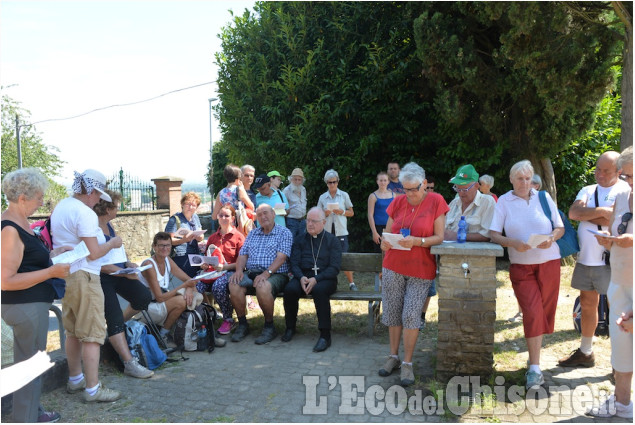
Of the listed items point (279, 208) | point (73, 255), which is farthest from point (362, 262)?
point (73, 255)

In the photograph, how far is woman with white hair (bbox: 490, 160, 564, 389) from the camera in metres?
4.54

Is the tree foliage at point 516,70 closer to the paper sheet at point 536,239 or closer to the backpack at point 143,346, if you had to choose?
the paper sheet at point 536,239

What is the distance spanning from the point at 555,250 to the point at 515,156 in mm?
6359

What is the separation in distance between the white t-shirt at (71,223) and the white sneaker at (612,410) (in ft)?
13.8

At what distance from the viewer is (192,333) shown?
5727 millimetres

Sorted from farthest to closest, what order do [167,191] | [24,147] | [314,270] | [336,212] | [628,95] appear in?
1. [24,147]
2. [167,191]
3. [336,212]
4. [628,95]
5. [314,270]

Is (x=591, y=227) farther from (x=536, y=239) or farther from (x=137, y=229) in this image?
(x=137, y=229)

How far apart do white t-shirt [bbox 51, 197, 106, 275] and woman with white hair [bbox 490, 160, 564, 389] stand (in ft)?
11.6

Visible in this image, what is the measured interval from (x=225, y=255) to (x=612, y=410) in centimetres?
460

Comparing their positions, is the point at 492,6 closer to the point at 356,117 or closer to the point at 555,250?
the point at 356,117

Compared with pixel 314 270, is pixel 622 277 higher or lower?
higher

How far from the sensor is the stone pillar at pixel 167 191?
618 inches

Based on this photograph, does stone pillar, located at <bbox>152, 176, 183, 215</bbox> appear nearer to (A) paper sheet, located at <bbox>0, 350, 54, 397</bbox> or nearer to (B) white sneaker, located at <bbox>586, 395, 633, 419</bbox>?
(A) paper sheet, located at <bbox>0, 350, 54, 397</bbox>

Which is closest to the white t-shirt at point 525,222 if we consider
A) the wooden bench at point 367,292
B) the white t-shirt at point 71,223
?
the wooden bench at point 367,292
